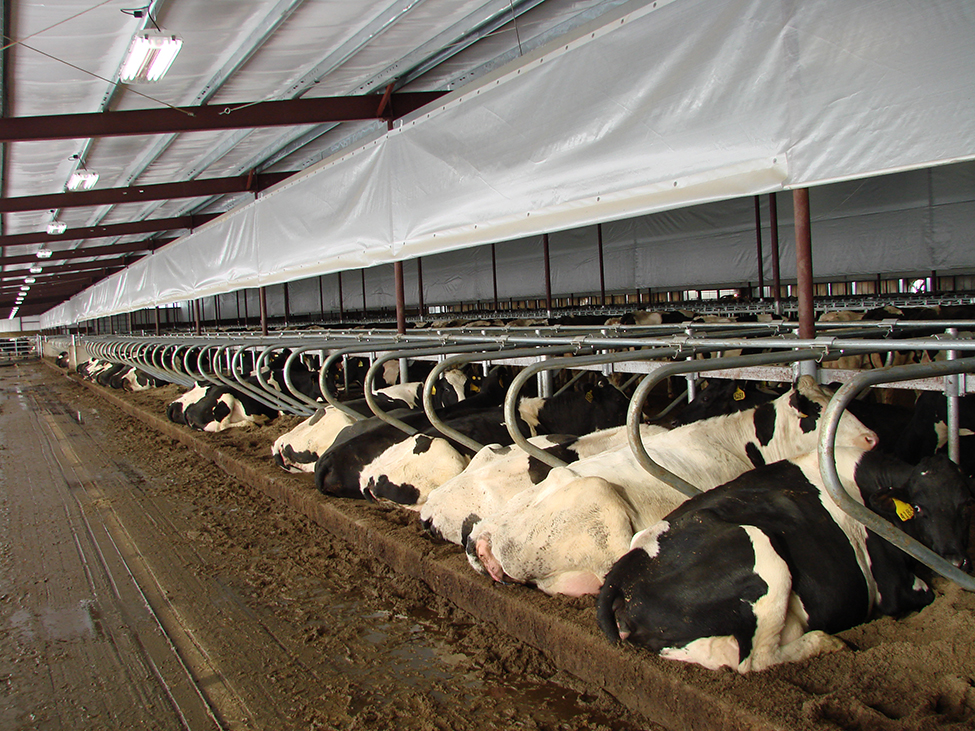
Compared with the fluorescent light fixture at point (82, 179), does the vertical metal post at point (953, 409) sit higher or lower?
lower

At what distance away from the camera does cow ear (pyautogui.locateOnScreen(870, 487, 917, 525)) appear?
2359 mm

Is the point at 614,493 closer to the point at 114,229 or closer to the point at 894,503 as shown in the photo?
the point at 894,503

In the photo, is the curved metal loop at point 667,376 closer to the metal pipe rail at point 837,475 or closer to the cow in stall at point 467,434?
the metal pipe rail at point 837,475

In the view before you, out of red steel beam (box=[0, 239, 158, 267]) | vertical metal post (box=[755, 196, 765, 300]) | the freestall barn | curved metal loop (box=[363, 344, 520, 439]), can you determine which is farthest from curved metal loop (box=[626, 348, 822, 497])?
red steel beam (box=[0, 239, 158, 267])

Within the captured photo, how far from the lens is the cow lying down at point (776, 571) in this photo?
2.33 m

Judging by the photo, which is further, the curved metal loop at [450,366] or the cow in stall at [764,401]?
the curved metal loop at [450,366]

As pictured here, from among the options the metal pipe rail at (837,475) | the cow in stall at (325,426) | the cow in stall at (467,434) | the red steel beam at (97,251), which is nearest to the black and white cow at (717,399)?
the cow in stall at (467,434)

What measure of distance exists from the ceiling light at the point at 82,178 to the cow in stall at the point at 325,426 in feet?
16.7

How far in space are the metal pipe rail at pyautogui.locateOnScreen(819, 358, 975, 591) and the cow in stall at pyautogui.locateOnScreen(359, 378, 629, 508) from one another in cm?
274

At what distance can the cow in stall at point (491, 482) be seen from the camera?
3678mm

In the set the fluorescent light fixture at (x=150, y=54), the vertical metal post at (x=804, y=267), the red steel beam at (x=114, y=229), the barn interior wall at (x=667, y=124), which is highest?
the red steel beam at (x=114, y=229)

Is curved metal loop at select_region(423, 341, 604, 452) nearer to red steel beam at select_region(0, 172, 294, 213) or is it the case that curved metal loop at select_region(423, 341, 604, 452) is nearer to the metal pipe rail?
the metal pipe rail

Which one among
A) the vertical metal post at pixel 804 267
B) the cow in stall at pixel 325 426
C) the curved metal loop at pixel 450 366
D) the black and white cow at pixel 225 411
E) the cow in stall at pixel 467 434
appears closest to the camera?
the vertical metal post at pixel 804 267

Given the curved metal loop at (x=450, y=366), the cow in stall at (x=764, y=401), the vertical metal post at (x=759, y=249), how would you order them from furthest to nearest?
the vertical metal post at (x=759, y=249)
the curved metal loop at (x=450, y=366)
the cow in stall at (x=764, y=401)
